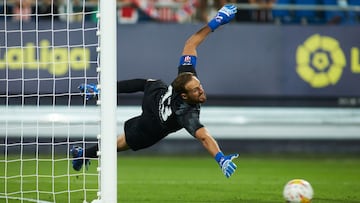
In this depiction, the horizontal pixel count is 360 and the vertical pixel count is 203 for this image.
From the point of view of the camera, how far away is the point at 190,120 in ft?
28.5

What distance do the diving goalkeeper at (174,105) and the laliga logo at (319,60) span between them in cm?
694

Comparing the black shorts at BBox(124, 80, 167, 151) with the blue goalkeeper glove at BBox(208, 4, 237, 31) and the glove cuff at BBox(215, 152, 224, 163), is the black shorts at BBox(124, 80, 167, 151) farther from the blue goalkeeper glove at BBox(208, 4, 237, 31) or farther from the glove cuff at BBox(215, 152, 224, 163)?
the glove cuff at BBox(215, 152, 224, 163)

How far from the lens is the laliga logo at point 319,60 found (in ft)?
52.8

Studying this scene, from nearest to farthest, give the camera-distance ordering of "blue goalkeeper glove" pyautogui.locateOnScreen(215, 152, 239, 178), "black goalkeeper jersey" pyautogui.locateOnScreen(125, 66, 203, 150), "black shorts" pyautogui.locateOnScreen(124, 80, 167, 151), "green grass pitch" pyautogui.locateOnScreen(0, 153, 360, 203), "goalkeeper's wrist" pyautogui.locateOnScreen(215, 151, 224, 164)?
1. "blue goalkeeper glove" pyautogui.locateOnScreen(215, 152, 239, 178)
2. "goalkeeper's wrist" pyautogui.locateOnScreen(215, 151, 224, 164)
3. "black goalkeeper jersey" pyautogui.locateOnScreen(125, 66, 203, 150)
4. "black shorts" pyautogui.locateOnScreen(124, 80, 167, 151)
5. "green grass pitch" pyautogui.locateOnScreen(0, 153, 360, 203)

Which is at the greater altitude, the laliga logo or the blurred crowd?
the blurred crowd

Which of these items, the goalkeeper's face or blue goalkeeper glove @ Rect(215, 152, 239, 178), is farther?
the goalkeeper's face

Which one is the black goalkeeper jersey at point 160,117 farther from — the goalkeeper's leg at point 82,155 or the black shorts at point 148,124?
the goalkeeper's leg at point 82,155

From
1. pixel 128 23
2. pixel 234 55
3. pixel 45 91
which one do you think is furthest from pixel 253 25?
pixel 45 91

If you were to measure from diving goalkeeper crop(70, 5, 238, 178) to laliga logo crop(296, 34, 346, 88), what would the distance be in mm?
6944

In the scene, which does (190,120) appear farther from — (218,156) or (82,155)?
(82,155)

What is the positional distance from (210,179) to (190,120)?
11.5 ft

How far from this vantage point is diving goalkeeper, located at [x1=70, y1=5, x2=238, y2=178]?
8.59 meters

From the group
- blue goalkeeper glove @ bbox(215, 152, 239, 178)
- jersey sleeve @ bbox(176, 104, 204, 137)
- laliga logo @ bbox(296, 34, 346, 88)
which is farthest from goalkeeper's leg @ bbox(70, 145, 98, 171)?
laliga logo @ bbox(296, 34, 346, 88)

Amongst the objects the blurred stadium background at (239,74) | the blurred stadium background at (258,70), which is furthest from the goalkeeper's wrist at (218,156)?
the blurred stadium background at (258,70)
